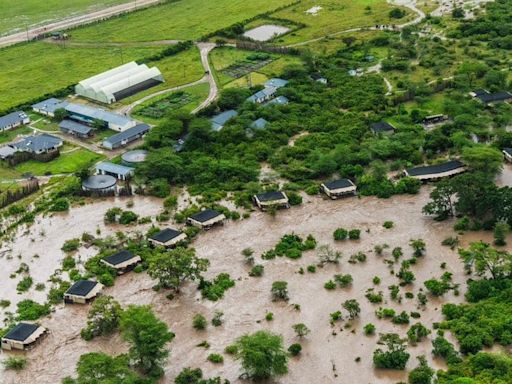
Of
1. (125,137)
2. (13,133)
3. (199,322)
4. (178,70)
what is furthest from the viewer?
(178,70)

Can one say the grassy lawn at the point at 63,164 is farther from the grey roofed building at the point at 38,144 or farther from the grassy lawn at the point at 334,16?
the grassy lawn at the point at 334,16

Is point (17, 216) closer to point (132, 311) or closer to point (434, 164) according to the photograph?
point (132, 311)

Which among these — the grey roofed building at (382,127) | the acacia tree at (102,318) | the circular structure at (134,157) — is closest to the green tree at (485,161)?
the grey roofed building at (382,127)

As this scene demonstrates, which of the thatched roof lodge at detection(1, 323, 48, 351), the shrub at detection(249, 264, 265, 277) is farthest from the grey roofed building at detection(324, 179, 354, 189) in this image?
the thatched roof lodge at detection(1, 323, 48, 351)

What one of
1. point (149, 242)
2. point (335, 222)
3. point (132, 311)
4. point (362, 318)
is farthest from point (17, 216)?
point (362, 318)

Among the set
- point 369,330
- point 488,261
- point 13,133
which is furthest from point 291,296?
point 13,133

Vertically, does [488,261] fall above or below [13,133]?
below

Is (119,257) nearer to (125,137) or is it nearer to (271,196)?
(271,196)
